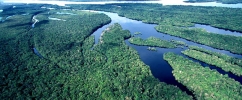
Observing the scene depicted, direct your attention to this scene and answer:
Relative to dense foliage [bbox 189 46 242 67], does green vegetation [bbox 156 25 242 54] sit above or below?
above

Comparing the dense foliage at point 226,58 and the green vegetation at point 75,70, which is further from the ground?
the dense foliage at point 226,58

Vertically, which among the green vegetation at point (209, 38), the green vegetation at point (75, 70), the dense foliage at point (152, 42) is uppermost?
the green vegetation at point (209, 38)

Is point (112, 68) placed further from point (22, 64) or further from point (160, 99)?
point (22, 64)

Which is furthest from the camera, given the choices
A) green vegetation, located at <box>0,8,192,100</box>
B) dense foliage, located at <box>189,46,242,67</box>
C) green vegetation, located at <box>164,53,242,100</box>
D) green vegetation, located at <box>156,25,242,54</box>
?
green vegetation, located at <box>156,25,242,54</box>

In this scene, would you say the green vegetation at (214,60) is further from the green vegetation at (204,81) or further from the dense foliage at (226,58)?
the green vegetation at (204,81)

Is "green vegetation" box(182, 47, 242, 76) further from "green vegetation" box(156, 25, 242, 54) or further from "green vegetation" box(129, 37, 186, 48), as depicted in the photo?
"green vegetation" box(156, 25, 242, 54)

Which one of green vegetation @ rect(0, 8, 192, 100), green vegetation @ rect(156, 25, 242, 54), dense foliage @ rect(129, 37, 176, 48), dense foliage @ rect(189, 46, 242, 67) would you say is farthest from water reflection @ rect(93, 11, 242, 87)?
dense foliage @ rect(189, 46, 242, 67)

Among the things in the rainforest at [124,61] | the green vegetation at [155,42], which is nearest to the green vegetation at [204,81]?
the rainforest at [124,61]
